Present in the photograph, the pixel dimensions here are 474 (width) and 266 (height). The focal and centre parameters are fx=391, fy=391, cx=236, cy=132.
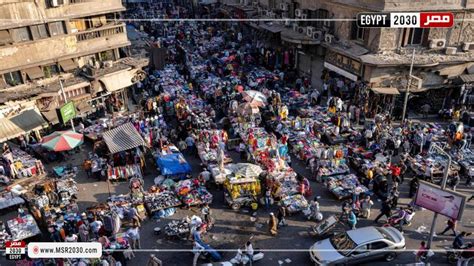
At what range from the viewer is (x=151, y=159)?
25.1 meters

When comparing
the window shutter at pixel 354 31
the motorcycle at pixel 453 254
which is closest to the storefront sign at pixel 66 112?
the window shutter at pixel 354 31

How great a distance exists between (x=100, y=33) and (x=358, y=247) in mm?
25103

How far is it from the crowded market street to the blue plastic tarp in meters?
0.06

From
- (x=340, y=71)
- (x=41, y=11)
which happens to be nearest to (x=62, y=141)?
(x=41, y=11)

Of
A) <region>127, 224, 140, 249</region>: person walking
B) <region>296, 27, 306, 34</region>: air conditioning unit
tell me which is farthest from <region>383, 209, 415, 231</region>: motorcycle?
<region>296, 27, 306, 34</region>: air conditioning unit

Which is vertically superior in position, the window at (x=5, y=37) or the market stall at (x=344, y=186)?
the window at (x=5, y=37)

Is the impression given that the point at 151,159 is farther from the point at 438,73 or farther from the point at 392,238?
the point at 438,73

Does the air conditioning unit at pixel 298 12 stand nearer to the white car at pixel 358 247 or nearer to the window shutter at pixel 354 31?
the window shutter at pixel 354 31

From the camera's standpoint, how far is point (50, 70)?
1147 inches

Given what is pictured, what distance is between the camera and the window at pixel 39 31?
2733 cm

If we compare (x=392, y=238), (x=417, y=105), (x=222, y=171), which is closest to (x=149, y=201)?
(x=222, y=171)

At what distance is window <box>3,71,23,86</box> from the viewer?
2698cm

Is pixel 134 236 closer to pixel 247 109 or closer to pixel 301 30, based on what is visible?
pixel 247 109

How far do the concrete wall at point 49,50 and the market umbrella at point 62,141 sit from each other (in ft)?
21.6
